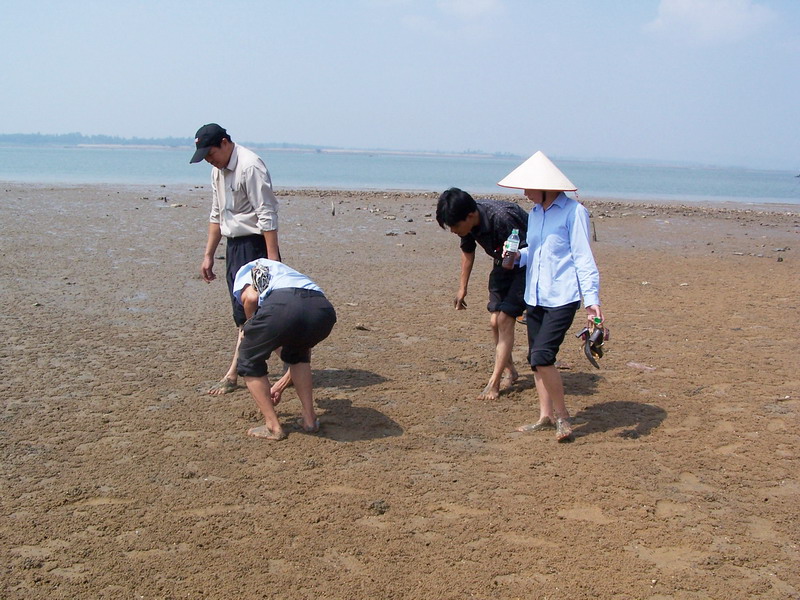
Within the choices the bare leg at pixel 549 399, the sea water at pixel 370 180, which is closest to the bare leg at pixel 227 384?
the bare leg at pixel 549 399

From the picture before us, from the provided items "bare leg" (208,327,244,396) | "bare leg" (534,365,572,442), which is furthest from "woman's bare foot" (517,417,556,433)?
"bare leg" (208,327,244,396)

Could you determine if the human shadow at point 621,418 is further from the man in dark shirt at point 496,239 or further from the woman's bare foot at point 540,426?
the man in dark shirt at point 496,239

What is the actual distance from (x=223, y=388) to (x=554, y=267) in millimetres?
2586

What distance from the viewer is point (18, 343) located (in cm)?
655

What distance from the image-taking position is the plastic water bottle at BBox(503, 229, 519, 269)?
4883 millimetres

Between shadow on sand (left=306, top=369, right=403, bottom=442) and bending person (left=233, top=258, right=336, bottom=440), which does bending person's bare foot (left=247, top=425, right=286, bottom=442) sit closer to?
bending person (left=233, top=258, right=336, bottom=440)

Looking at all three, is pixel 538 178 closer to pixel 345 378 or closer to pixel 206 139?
pixel 206 139

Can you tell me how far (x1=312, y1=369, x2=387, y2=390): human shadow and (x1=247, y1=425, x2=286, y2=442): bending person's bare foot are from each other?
1.15 meters

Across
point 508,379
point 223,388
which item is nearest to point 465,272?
point 508,379

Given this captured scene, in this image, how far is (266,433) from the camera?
15.3 ft

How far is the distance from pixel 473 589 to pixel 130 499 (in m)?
1.85

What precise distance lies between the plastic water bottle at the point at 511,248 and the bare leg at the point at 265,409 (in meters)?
1.73

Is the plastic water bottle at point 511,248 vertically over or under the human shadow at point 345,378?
over

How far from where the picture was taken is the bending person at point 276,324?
4340 mm
